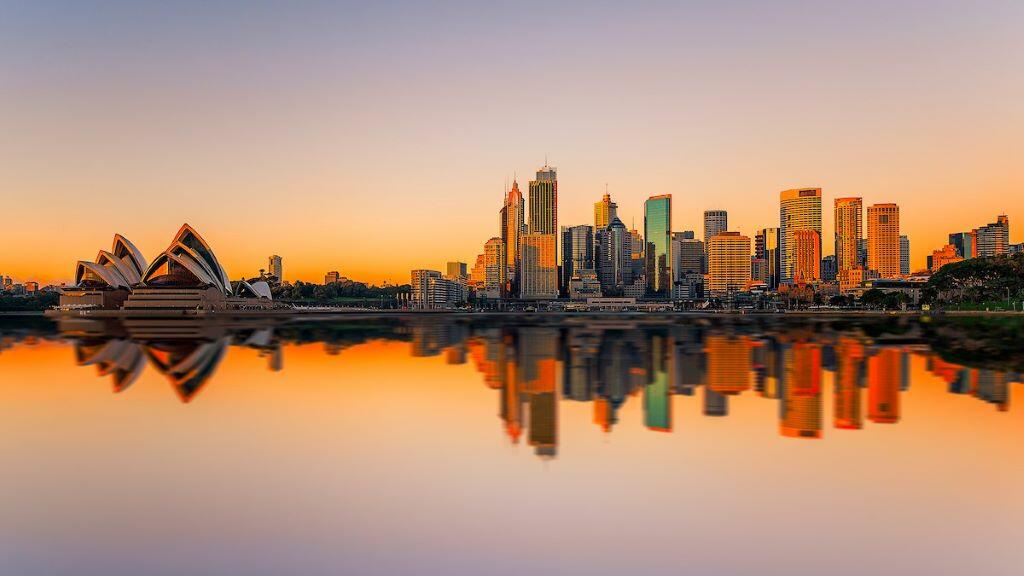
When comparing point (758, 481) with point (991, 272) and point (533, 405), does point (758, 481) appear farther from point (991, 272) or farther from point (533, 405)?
point (991, 272)

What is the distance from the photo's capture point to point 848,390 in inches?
790

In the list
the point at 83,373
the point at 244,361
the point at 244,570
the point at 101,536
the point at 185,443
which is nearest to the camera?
the point at 244,570

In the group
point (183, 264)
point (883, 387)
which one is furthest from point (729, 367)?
point (183, 264)

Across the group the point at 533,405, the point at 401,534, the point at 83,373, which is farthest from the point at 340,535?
the point at 83,373

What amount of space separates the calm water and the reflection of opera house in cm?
11997

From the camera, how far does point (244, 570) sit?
769cm

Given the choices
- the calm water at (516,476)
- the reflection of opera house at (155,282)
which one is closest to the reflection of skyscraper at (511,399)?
the calm water at (516,476)

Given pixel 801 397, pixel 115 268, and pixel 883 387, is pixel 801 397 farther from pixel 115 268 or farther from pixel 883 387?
pixel 115 268

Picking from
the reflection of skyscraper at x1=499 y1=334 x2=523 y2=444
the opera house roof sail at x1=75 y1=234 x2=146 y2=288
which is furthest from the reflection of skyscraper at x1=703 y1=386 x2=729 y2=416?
the opera house roof sail at x1=75 y1=234 x2=146 y2=288

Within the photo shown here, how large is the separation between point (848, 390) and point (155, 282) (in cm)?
14069

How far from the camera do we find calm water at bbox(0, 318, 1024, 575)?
26.5 feet

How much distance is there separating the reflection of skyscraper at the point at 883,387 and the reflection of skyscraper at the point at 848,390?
33 centimetres

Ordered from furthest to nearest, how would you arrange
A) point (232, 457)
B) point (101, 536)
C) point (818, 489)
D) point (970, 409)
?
point (970, 409)
point (232, 457)
point (818, 489)
point (101, 536)

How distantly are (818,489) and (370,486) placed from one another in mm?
7105
